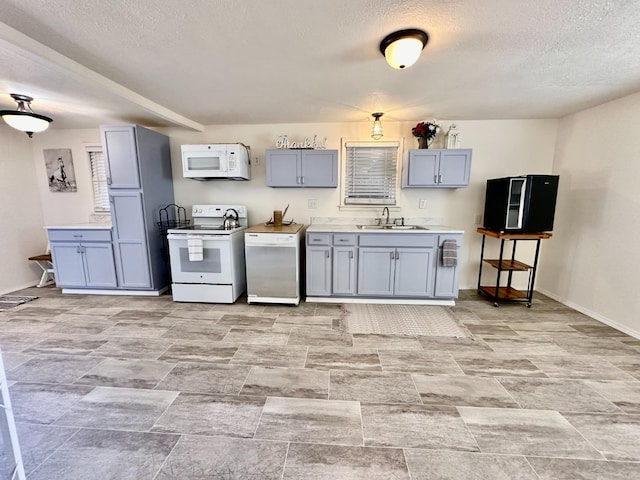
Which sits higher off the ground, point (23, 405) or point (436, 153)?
point (436, 153)

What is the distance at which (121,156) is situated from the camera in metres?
3.17

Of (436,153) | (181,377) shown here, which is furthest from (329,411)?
(436,153)

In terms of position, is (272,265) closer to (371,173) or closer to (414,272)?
(414,272)

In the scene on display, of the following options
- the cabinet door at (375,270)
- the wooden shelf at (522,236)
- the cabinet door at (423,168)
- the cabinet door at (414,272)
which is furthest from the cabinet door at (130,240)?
the wooden shelf at (522,236)

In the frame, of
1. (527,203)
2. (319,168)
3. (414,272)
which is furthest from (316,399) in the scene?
(527,203)

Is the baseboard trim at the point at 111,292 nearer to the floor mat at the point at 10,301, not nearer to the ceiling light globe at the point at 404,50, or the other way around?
the floor mat at the point at 10,301

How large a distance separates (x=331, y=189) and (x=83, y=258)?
3389mm

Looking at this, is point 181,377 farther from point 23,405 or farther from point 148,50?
point 148,50

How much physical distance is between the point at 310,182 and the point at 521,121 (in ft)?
9.27

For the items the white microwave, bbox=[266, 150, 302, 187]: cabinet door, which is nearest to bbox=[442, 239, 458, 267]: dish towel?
bbox=[266, 150, 302, 187]: cabinet door

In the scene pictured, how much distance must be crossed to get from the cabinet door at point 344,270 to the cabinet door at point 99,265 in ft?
9.46

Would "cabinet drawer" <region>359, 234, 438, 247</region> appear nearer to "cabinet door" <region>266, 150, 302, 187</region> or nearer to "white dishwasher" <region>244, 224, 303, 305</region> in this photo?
"white dishwasher" <region>244, 224, 303, 305</region>

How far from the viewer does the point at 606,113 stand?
277cm

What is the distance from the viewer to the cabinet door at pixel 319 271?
3.20 m
